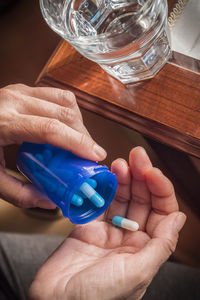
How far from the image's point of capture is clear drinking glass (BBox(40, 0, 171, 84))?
0.50 metres

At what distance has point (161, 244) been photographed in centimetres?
51

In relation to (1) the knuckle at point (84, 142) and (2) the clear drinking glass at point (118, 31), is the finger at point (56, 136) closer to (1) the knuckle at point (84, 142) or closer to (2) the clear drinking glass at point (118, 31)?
(1) the knuckle at point (84, 142)

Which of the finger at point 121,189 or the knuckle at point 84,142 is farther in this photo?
the finger at point 121,189

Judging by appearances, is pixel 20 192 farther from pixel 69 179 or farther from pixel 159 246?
pixel 159 246

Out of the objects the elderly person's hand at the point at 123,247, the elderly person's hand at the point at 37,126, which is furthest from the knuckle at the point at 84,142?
the elderly person's hand at the point at 123,247

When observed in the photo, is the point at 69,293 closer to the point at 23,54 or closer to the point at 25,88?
the point at 25,88

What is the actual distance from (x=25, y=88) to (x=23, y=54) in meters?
0.63

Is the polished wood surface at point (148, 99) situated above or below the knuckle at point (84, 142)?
below

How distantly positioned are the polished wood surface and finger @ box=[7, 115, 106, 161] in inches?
4.1

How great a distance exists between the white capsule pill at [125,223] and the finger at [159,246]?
0.12ft

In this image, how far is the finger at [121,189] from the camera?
59 centimetres

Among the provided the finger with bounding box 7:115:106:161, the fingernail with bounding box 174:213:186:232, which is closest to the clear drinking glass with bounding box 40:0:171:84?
the finger with bounding box 7:115:106:161

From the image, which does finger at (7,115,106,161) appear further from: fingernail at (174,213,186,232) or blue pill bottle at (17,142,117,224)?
fingernail at (174,213,186,232)

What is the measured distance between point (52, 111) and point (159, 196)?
214 mm
